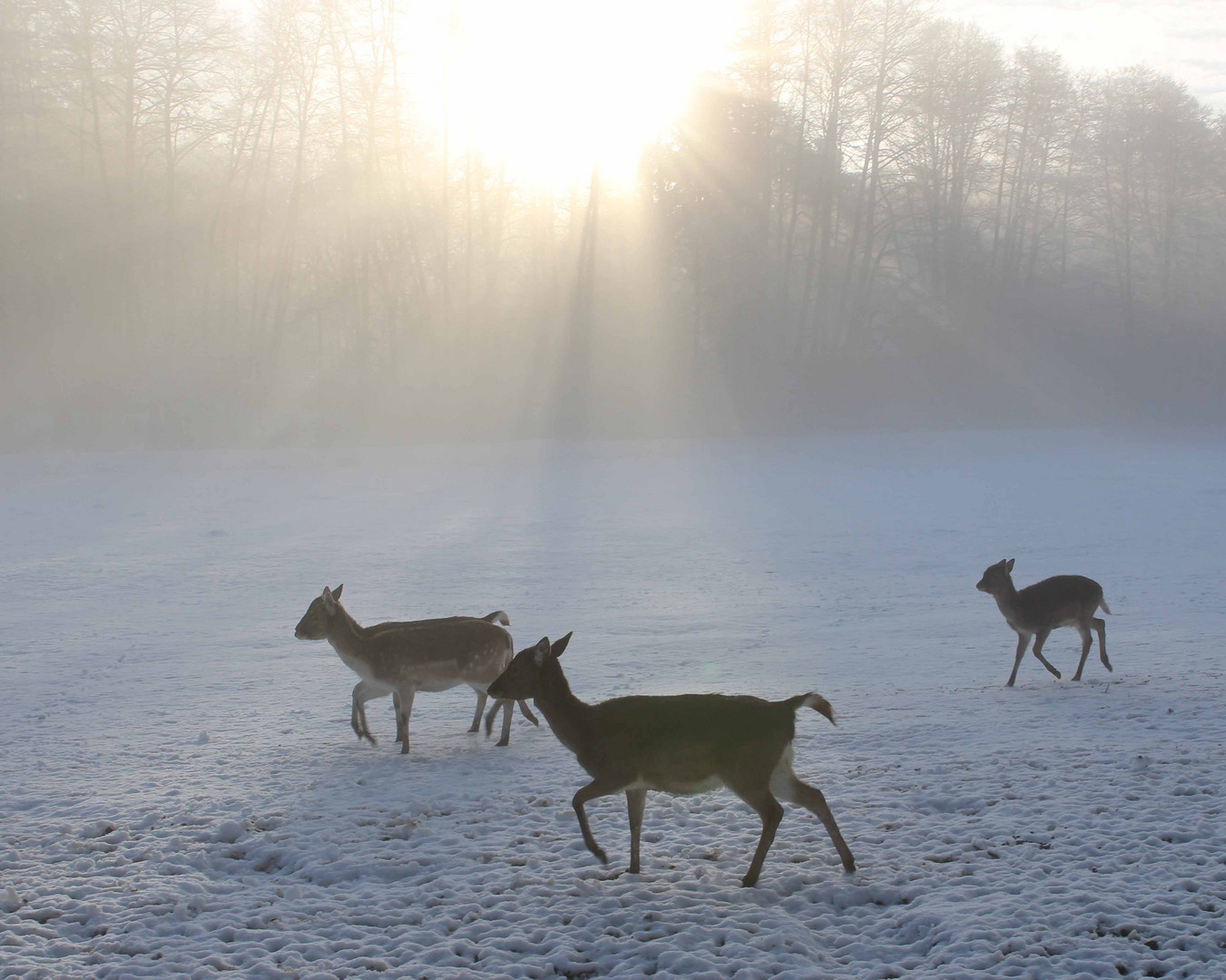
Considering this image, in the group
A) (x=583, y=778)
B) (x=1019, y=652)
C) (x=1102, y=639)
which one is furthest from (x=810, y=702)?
(x=1102, y=639)

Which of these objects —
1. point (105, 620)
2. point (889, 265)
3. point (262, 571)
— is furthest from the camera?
point (889, 265)

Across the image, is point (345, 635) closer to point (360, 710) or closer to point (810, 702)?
point (360, 710)

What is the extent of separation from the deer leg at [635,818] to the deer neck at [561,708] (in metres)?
0.38

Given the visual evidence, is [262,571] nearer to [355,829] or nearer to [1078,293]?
[355,829]

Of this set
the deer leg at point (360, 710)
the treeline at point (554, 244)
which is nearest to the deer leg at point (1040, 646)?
the deer leg at point (360, 710)

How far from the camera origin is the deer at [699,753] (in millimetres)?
5082

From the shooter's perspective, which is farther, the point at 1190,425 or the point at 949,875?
the point at 1190,425

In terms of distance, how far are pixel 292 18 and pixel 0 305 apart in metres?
13.6

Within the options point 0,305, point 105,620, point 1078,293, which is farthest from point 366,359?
point 1078,293

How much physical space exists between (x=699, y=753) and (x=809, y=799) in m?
0.61

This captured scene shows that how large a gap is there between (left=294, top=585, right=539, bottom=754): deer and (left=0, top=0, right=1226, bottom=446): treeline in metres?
26.4

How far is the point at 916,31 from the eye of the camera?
3825 cm

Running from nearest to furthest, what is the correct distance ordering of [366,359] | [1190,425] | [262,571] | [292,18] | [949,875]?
1. [949,875]
2. [262,571]
3. [292,18]
4. [366,359]
5. [1190,425]

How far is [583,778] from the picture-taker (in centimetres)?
686
